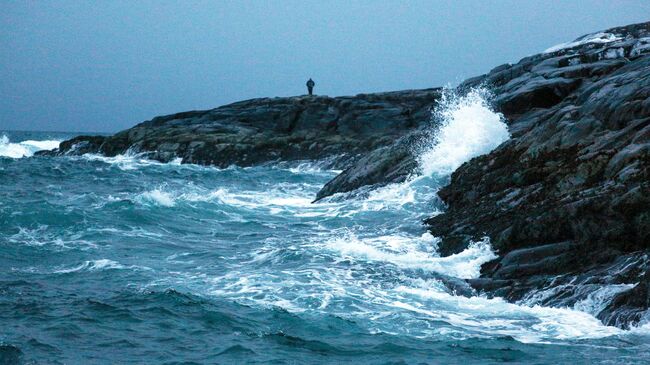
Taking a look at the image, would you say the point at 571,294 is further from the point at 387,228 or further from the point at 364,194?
the point at 364,194

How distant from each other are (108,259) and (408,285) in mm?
5874

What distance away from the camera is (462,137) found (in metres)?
23.2

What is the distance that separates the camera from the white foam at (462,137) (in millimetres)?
22047

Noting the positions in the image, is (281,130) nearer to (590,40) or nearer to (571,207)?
(590,40)

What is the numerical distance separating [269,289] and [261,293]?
0.28 metres

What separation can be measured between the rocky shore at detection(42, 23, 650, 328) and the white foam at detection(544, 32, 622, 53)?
0.09 meters

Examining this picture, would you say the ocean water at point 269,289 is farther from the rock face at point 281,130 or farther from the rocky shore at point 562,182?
the rock face at point 281,130

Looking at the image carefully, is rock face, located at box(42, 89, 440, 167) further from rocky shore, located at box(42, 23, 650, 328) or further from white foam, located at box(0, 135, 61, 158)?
white foam, located at box(0, 135, 61, 158)

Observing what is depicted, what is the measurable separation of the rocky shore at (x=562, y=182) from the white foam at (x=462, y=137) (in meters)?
0.55

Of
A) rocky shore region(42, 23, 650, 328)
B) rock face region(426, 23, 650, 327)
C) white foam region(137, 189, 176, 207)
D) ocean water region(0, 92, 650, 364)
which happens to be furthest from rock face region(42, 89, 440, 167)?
rock face region(426, 23, 650, 327)

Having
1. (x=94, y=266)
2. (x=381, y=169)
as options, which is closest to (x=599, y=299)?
(x=94, y=266)

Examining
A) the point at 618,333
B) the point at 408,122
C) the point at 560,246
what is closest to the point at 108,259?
the point at 560,246

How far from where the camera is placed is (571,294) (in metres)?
10.1

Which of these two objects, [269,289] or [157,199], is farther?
[157,199]
